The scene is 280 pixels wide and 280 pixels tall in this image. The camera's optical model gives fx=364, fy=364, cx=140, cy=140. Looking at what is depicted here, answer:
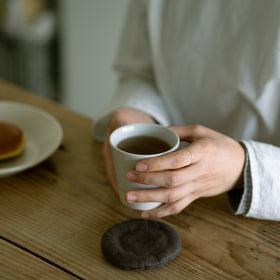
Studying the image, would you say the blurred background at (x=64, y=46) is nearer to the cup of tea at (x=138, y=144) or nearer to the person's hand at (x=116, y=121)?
the person's hand at (x=116, y=121)

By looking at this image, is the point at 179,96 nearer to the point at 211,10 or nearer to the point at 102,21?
the point at 211,10

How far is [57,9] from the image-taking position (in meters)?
2.51

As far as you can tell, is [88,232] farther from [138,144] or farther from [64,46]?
[64,46]

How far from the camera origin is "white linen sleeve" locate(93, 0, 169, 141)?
87 cm

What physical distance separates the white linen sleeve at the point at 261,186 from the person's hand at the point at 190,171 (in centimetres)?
2

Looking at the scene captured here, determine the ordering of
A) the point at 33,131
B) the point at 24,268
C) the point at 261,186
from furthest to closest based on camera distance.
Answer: the point at 33,131
the point at 261,186
the point at 24,268

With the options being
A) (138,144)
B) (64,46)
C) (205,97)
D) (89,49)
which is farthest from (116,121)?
(64,46)

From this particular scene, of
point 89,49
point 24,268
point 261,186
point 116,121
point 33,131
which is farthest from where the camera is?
point 89,49

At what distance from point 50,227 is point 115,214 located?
0.38 ft

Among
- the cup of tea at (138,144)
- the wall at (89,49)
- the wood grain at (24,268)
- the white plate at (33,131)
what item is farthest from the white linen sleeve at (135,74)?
the wall at (89,49)

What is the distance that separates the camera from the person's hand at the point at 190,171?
1.82ft

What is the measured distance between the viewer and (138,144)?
0.61 m

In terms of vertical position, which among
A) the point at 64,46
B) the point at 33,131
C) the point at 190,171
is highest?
the point at 190,171

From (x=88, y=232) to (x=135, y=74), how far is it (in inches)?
21.3
